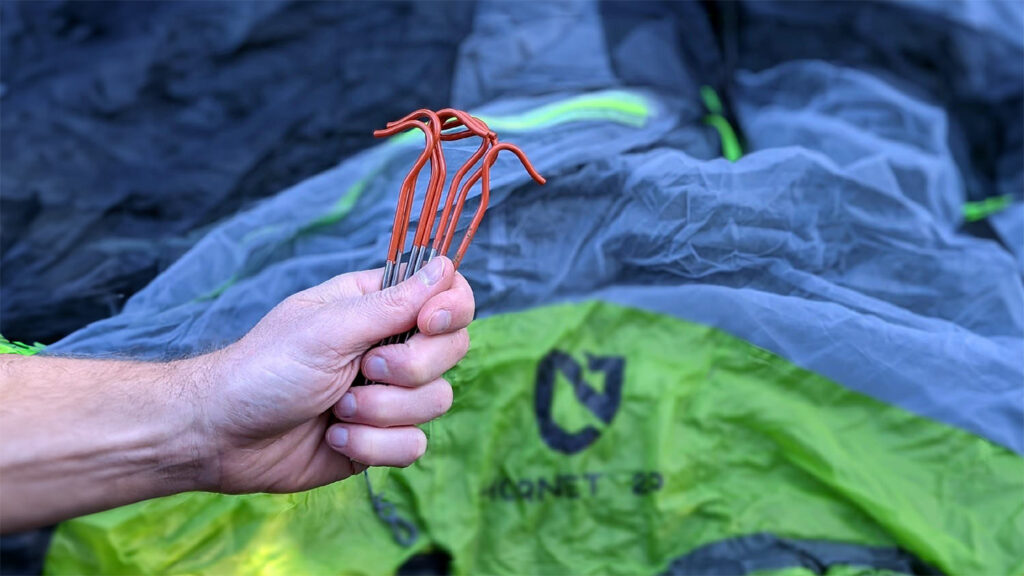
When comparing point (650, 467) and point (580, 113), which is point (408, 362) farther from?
point (580, 113)

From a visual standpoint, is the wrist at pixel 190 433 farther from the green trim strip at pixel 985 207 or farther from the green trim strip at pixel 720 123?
the green trim strip at pixel 985 207

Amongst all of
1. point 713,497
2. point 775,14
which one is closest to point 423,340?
point 713,497

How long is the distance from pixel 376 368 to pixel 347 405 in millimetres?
42

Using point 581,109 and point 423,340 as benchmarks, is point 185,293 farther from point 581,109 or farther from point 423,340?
point 581,109

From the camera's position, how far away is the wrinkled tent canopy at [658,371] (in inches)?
32.3

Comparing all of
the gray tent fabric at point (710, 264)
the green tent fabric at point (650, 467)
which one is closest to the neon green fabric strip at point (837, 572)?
the green tent fabric at point (650, 467)

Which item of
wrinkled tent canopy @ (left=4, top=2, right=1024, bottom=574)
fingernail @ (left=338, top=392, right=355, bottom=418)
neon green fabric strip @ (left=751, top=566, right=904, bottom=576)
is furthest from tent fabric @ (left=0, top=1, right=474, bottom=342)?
neon green fabric strip @ (left=751, top=566, right=904, bottom=576)

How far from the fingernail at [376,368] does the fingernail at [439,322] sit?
0.16 ft

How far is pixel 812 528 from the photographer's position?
33.7 inches

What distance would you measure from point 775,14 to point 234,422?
99 centimetres

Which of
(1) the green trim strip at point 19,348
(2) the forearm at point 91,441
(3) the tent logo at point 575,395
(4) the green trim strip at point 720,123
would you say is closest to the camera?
(2) the forearm at point 91,441

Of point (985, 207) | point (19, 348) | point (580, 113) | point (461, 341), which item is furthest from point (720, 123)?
point (19, 348)

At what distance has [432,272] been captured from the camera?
624 millimetres

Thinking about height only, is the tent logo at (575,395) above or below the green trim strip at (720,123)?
below
